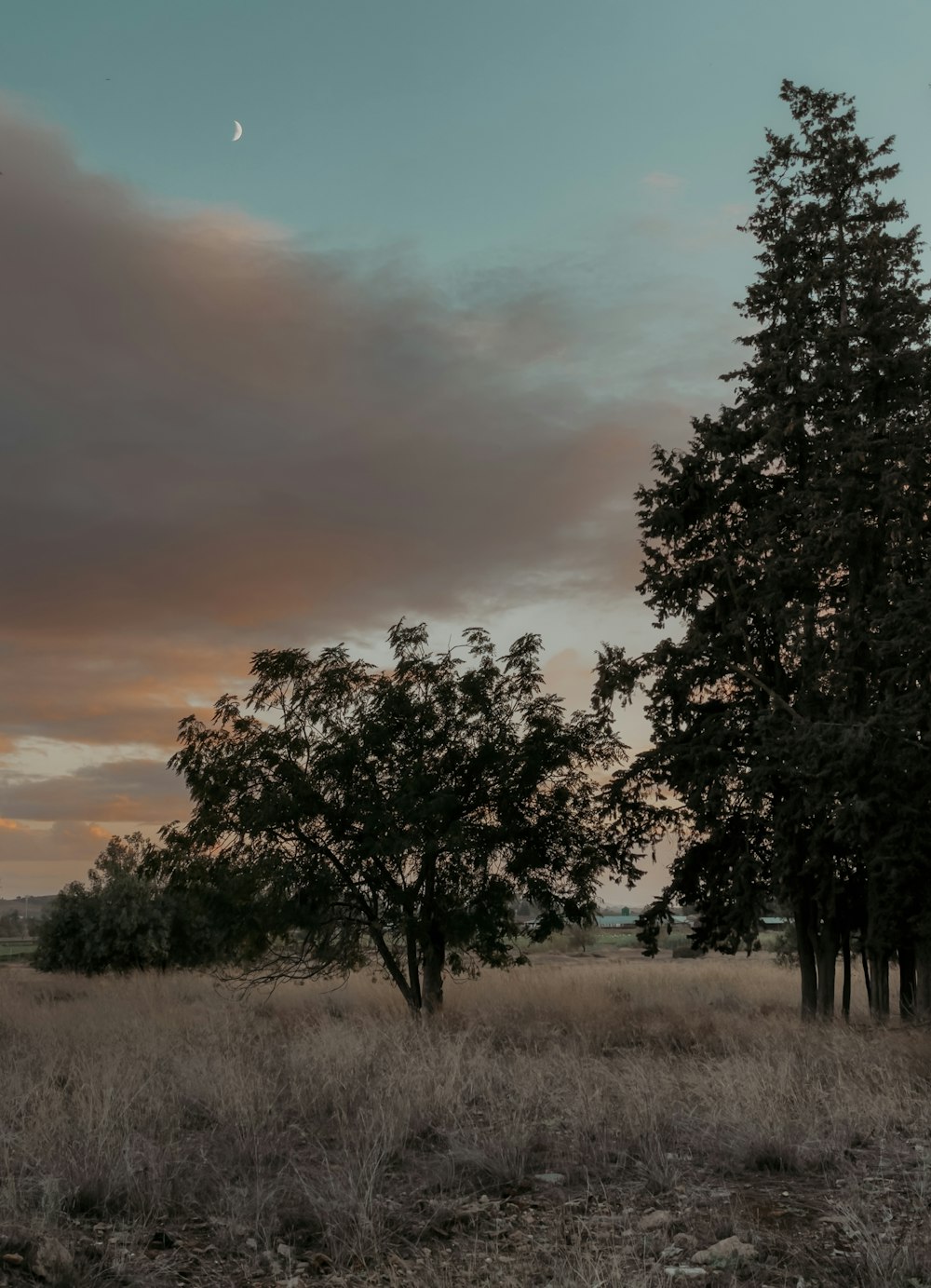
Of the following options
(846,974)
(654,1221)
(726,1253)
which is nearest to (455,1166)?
(654,1221)

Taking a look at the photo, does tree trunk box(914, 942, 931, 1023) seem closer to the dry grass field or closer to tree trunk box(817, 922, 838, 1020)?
tree trunk box(817, 922, 838, 1020)

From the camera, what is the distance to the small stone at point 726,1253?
6141 millimetres

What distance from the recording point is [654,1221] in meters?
6.75

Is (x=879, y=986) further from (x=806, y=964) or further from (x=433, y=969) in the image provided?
(x=433, y=969)

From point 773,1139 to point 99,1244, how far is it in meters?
5.03

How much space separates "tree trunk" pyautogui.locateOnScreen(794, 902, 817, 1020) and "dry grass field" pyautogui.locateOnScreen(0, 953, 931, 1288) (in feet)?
18.9

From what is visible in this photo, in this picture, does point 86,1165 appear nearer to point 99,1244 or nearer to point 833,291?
point 99,1244

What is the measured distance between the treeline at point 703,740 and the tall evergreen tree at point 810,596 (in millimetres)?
59

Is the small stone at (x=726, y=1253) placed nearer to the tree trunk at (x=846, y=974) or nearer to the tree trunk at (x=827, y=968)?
the tree trunk at (x=846, y=974)

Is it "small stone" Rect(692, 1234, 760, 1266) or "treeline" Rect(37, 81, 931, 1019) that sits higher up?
"treeline" Rect(37, 81, 931, 1019)

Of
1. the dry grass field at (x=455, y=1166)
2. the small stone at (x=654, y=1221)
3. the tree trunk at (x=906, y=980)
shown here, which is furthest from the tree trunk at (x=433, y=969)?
the small stone at (x=654, y=1221)

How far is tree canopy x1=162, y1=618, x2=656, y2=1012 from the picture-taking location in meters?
19.1

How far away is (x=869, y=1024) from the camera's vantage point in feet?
59.7

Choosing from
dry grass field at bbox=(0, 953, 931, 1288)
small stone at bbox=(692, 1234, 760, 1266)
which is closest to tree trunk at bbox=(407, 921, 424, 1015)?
dry grass field at bbox=(0, 953, 931, 1288)
